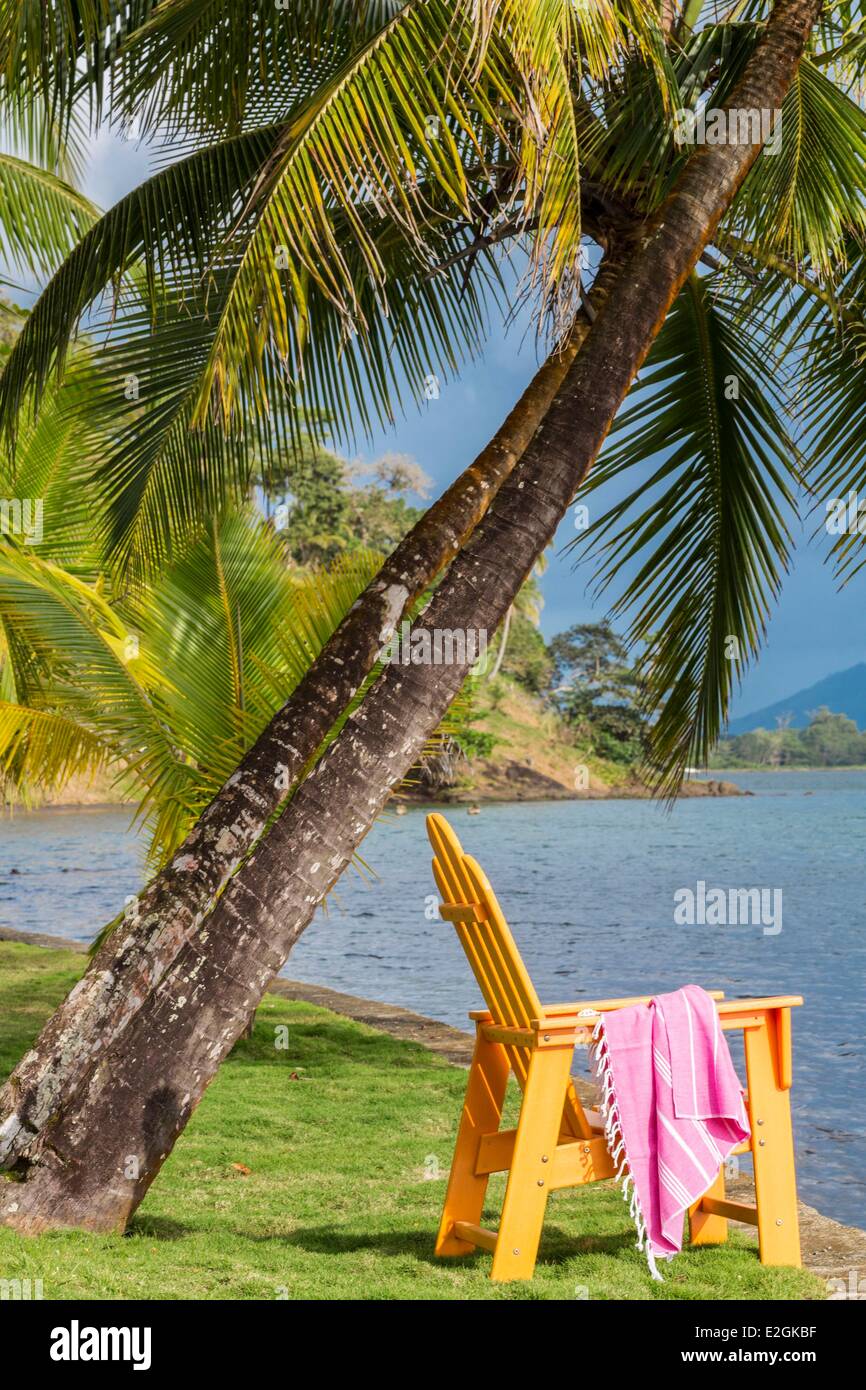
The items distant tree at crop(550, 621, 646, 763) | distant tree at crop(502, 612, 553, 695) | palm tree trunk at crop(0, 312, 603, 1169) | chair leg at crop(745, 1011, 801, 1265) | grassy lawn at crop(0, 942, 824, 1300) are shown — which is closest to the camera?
grassy lawn at crop(0, 942, 824, 1300)

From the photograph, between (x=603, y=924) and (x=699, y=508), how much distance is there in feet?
50.2

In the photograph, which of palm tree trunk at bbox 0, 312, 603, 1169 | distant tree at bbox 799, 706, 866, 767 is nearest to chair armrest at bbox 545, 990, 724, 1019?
palm tree trunk at bbox 0, 312, 603, 1169

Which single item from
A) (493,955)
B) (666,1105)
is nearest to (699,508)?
(493,955)

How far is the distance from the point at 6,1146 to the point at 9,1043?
4.14m

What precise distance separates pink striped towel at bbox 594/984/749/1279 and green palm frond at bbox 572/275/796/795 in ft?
12.1

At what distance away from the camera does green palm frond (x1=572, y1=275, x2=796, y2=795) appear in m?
7.11

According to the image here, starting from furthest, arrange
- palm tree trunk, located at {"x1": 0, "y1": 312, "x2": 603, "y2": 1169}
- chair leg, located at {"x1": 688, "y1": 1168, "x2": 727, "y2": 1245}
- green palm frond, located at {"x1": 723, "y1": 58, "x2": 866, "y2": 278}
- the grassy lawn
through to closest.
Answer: green palm frond, located at {"x1": 723, "y1": 58, "x2": 866, "y2": 278}
chair leg, located at {"x1": 688, "y1": 1168, "x2": 727, "y2": 1245}
palm tree trunk, located at {"x1": 0, "y1": 312, "x2": 603, "y2": 1169}
the grassy lawn

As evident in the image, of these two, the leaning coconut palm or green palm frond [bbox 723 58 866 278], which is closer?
green palm frond [bbox 723 58 866 278]

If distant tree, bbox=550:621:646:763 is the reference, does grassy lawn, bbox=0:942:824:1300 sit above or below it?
below

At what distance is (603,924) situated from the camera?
2166cm

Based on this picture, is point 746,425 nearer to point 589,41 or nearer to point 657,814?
point 589,41

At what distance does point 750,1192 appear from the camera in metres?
5.18

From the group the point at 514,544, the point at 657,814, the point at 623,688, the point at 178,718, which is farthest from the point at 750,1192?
the point at 623,688

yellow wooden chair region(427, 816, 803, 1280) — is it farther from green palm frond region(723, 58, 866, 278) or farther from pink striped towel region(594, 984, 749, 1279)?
green palm frond region(723, 58, 866, 278)
